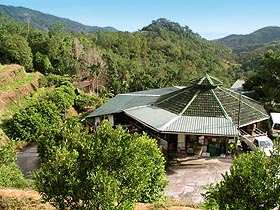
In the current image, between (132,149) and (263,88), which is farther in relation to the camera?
(263,88)

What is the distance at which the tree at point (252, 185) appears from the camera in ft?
21.7

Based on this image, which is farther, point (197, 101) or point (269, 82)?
point (269, 82)

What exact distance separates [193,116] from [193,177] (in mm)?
5096

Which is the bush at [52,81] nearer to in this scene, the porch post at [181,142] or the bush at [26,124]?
the bush at [26,124]

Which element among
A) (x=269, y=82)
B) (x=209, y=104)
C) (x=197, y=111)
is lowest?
(x=197, y=111)

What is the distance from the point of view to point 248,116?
23.1 meters

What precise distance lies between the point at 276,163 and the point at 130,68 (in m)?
52.7

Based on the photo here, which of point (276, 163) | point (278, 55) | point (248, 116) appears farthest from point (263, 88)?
point (276, 163)

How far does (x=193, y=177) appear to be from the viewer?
18219 mm

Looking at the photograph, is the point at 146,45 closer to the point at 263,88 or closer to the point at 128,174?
the point at 263,88

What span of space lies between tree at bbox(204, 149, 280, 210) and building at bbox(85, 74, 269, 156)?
13.0 meters

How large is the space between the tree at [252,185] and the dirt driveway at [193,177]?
8725 mm

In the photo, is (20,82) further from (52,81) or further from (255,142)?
(255,142)

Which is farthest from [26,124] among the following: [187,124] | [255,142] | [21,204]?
Answer: [255,142]
